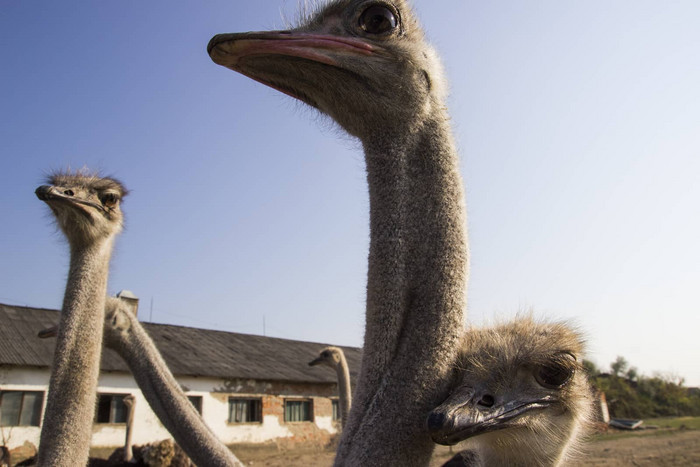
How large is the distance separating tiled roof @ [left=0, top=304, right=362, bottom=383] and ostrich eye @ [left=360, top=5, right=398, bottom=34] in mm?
14669

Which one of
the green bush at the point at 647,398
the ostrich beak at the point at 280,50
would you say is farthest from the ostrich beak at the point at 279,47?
the green bush at the point at 647,398

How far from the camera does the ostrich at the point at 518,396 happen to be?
1.58 metres

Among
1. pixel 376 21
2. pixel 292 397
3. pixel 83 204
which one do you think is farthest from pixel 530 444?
→ pixel 292 397

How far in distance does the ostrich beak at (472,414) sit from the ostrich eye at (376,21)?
1.10 m

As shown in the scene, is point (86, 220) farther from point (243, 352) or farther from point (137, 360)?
point (243, 352)

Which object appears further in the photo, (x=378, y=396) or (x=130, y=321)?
(x=130, y=321)

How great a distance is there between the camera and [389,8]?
1911 millimetres

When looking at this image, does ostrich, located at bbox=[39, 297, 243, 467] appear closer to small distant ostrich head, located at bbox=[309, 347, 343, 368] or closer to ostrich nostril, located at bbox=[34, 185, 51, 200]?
ostrich nostril, located at bbox=[34, 185, 51, 200]

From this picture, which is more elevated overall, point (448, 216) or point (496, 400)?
point (448, 216)

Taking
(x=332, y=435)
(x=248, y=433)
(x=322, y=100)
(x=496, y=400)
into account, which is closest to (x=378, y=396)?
(x=496, y=400)

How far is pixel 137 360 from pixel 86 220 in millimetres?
1170

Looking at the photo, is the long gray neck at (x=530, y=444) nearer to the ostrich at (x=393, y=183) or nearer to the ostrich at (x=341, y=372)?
the ostrich at (x=393, y=183)

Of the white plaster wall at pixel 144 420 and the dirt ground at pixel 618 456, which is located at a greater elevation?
the white plaster wall at pixel 144 420

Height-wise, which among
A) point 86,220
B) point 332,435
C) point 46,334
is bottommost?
point 332,435
